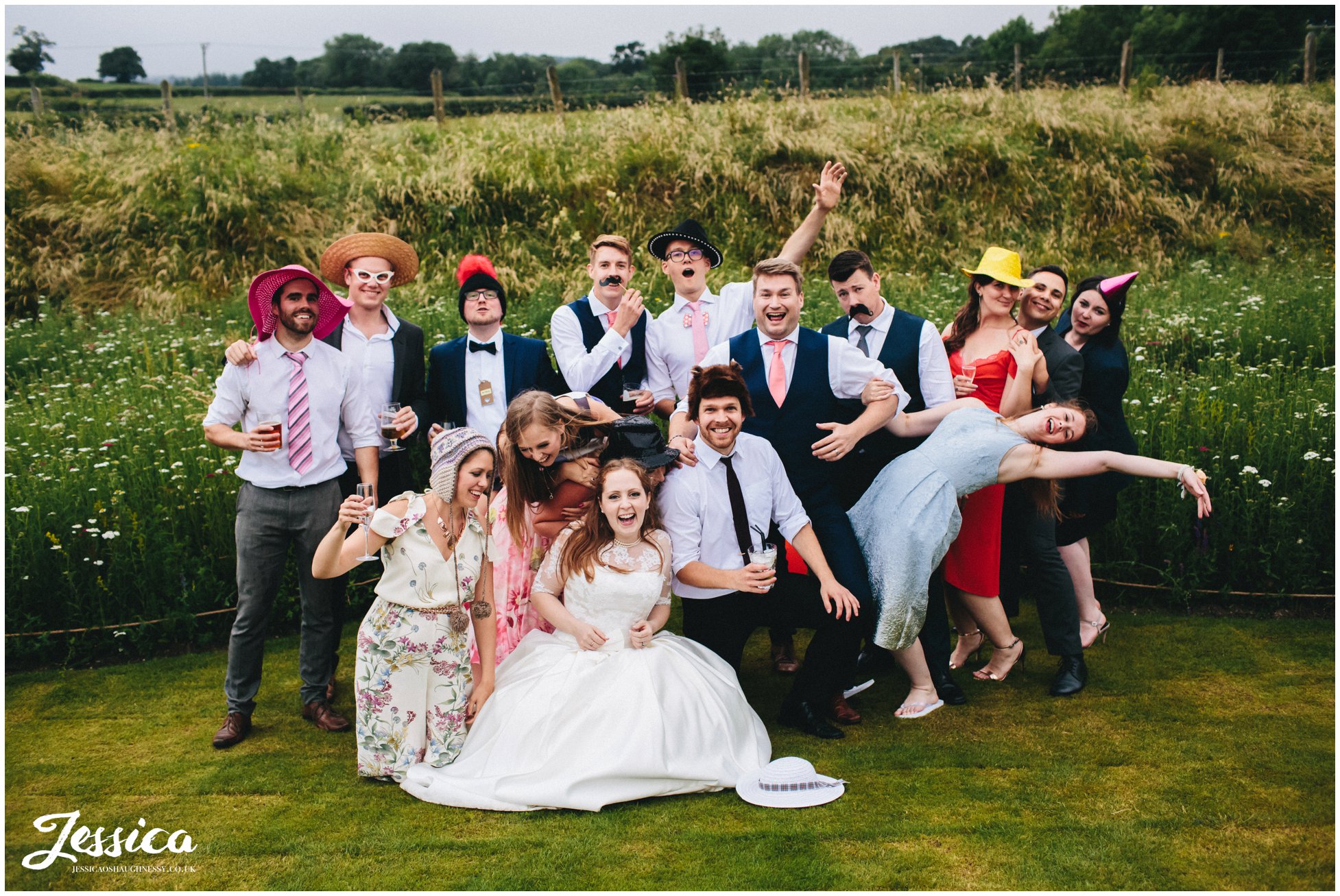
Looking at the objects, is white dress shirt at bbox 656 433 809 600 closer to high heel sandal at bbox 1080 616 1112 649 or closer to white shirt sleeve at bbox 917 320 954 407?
white shirt sleeve at bbox 917 320 954 407

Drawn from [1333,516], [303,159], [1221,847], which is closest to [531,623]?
[1221,847]

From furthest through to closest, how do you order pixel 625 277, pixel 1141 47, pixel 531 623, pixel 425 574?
pixel 1141 47, pixel 625 277, pixel 531 623, pixel 425 574

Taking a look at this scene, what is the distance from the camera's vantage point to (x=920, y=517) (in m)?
4.03

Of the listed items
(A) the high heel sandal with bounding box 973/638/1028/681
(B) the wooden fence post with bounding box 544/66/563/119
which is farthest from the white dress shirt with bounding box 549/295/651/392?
(B) the wooden fence post with bounding box 544/66/563/119

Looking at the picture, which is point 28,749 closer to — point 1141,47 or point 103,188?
point 103,188

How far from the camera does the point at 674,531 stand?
13.2 ft

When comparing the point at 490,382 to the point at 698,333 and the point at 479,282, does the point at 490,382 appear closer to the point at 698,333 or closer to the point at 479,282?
the point at 479,282

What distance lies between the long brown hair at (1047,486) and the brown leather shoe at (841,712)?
1.21 metres

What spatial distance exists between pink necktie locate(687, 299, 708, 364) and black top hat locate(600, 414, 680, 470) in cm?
79

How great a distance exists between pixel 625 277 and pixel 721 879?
276cm

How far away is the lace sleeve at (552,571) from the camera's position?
399cm

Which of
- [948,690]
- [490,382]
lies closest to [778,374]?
[490,382]

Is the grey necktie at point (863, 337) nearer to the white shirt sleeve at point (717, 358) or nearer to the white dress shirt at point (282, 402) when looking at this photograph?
the white shirt sleeve at point (717, 358)

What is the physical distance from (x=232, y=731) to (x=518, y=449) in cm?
167
